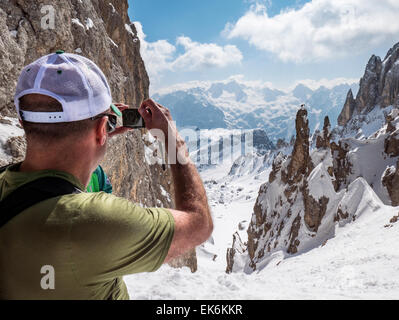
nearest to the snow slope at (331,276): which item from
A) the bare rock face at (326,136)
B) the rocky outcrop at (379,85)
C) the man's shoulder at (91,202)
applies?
the man's shoulder at (91,202)

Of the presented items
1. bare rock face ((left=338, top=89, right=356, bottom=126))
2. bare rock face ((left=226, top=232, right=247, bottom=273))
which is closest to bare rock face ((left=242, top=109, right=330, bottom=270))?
bare rock face ((left=226, top=232, right=247, bottom=273))

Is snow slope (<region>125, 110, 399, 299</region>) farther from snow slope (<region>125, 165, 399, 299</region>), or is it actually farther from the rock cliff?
the rock cliff

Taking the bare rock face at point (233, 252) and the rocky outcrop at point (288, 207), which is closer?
the rocky outcrop at point (288, 207)

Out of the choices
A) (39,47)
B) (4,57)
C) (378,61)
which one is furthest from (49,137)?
(378,61)

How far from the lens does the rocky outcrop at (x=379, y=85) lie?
380ft

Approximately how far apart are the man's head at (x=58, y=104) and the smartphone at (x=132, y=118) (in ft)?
1.25

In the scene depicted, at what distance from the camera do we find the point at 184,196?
1763 millimetres

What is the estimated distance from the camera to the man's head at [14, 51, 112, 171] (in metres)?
1.65

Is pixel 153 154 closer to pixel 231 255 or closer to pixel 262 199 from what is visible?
pixel 262 199

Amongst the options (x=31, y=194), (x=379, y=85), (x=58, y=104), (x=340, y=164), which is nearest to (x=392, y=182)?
(x=340, y=164)

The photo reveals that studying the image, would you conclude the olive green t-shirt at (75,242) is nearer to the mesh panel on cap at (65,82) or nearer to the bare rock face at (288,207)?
the mesh panel on cap at (65,82)

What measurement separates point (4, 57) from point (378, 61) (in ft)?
502

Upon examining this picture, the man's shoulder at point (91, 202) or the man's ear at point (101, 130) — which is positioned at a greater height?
the man's ear at point (101, 130)

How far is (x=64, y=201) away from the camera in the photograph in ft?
4.74
